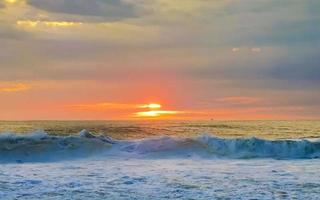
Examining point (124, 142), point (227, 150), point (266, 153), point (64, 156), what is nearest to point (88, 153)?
point (64, 156)

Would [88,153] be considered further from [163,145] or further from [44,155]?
[163,145]

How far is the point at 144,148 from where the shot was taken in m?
28.3

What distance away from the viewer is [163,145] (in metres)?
29.0

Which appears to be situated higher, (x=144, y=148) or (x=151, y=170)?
(x=144, y=148)

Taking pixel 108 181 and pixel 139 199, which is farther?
pixel 108 181

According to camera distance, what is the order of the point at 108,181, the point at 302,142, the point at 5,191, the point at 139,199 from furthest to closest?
1. the point at 302,142
2. the point at 108,181
3. the point at 5,191
4. the point at 139,199

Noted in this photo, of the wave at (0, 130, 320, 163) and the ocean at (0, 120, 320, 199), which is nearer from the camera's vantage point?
the ocean at (0, 120, 320, 199)

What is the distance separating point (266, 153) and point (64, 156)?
11523 mm

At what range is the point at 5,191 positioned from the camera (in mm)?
13742

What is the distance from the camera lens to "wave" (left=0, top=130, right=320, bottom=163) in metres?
26.9

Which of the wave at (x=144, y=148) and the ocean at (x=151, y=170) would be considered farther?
the wave at (x=144, y=148)

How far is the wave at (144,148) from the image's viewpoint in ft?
88.3

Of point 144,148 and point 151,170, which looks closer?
point 151,170

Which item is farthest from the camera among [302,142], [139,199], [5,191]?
[302,142]
